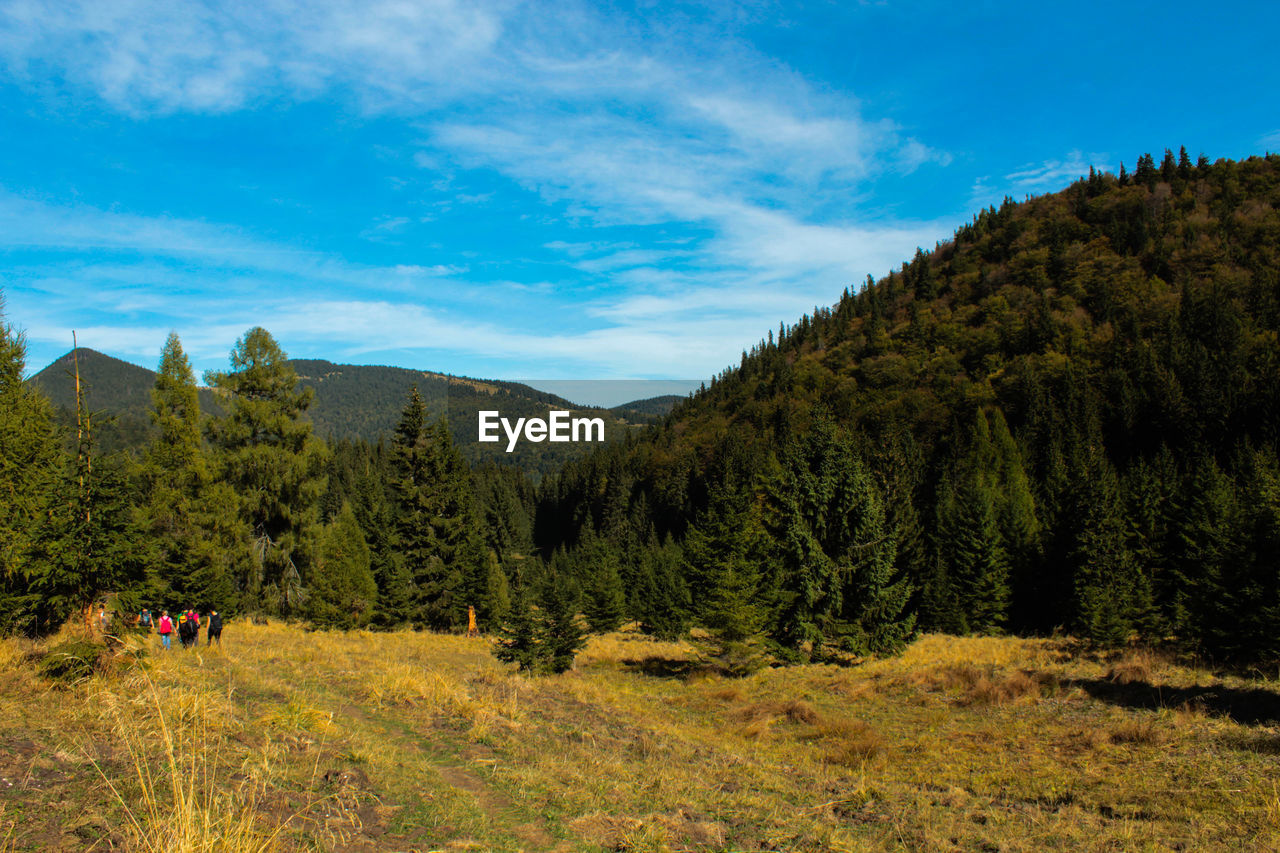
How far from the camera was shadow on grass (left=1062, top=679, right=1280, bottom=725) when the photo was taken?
1538 centimetres

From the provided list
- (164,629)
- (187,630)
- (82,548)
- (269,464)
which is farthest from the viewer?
(269,464)

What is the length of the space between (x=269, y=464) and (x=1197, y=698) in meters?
33.0

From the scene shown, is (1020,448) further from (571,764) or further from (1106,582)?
(571,764)

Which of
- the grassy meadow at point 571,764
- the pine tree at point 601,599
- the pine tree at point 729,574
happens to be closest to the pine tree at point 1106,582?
the grassy meadow at point 571,764

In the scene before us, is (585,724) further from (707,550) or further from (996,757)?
(707,550)

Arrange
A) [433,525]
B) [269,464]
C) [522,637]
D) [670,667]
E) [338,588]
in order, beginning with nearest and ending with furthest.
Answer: [522,637], [269,464], [670,667], [338,588], [433,525]

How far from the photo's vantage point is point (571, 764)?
9.34 m

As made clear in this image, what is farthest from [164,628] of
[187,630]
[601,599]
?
[601,599]

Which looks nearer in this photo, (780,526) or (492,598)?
(780,526)

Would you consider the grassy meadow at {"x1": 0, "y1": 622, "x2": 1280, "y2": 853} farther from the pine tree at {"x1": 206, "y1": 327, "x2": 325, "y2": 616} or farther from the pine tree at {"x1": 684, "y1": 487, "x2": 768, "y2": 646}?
the pine tree at {"x1": 206, "y1": 327, "x2": 325, "y2": 616}

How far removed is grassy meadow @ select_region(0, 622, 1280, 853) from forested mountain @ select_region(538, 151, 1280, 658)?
9.65m

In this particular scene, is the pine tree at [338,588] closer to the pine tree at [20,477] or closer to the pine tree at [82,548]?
the pine tree at [20,477]

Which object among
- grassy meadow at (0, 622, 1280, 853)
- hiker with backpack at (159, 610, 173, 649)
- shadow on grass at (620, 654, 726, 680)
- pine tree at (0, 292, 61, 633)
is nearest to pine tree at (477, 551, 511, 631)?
shadow on grass at (620, 654, 726, 680)

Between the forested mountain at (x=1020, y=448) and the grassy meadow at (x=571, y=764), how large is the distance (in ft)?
31.7
